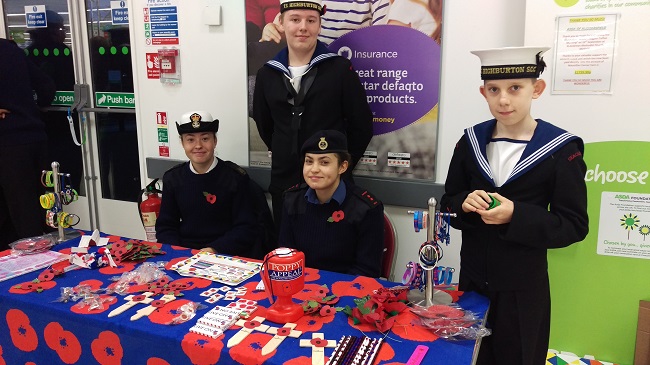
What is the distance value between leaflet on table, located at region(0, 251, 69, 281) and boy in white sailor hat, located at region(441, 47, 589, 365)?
1523 millimetres

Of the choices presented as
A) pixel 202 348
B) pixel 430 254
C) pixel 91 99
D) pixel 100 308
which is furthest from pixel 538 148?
pixel 91 99

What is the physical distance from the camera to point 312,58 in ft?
8.28

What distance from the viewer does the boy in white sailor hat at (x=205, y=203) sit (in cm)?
259

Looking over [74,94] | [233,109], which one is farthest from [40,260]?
[74,94]

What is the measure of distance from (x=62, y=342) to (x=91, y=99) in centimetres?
261

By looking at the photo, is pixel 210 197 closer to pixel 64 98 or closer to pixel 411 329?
pixel 411 329

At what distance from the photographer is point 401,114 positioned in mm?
2688

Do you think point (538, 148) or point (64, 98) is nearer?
point (538, 148)

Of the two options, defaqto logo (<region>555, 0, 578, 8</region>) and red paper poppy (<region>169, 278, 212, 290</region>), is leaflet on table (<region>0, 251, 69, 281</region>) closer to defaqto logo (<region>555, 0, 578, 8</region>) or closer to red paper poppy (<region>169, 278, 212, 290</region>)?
red paper poppy (<region>169, 278, 212, 290</region>)

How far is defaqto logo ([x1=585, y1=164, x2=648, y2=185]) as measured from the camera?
2.21 meters

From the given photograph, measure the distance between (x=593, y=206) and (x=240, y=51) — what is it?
207 cm

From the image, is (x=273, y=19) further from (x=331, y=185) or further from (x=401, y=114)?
(x=331, y=185)

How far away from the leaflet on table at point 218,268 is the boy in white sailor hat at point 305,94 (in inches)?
29.5

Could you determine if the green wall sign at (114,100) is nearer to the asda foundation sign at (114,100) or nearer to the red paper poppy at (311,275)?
the asda foundation sign at (114,100)
